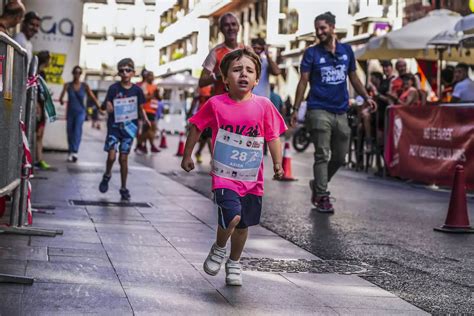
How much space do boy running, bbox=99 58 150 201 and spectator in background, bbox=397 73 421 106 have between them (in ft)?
22.2

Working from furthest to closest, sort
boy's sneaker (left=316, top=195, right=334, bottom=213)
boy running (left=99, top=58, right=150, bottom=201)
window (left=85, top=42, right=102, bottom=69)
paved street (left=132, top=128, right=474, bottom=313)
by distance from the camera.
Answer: window (left=85, top=42, right=102, bottom=69), boy running (left=99, top=58, right=150, bottom=201), boy's sneaker (left=316, top=195, right=334, bottom=213), paved street (left=132, top=128, right=474, bottom=313)

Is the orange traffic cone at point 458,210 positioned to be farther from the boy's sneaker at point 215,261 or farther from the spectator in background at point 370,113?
the spectator in background at point 370,113

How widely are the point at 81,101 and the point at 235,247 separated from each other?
1405 centimetres

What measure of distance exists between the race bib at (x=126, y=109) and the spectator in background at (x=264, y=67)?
136 centimetres

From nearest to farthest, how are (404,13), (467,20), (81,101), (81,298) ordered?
(81,298) < (467,20) < (81,101) < (404,13)

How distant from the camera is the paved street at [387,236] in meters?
6.91

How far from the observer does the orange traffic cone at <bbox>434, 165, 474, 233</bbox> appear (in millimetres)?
10234

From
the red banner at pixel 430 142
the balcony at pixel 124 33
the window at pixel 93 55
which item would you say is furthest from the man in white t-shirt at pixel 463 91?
the window at pixel 93 55

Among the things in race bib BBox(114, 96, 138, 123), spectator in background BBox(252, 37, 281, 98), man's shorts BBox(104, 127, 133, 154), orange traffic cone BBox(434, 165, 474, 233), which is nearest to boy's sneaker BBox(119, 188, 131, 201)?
man's shorts BBox(104, 127, 133, 154)

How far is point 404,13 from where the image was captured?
3638 centimetres

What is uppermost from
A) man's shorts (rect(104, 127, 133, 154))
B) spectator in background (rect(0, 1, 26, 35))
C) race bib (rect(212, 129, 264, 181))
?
spectator in background (rect(0, 1, 26, 35))

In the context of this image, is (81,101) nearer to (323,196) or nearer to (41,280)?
(323,196)

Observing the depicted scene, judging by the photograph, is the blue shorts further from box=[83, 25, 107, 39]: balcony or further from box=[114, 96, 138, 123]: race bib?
box=[83, 25, 107, 39]: balcony

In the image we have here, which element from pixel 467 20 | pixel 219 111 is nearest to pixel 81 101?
pixel 467 20
